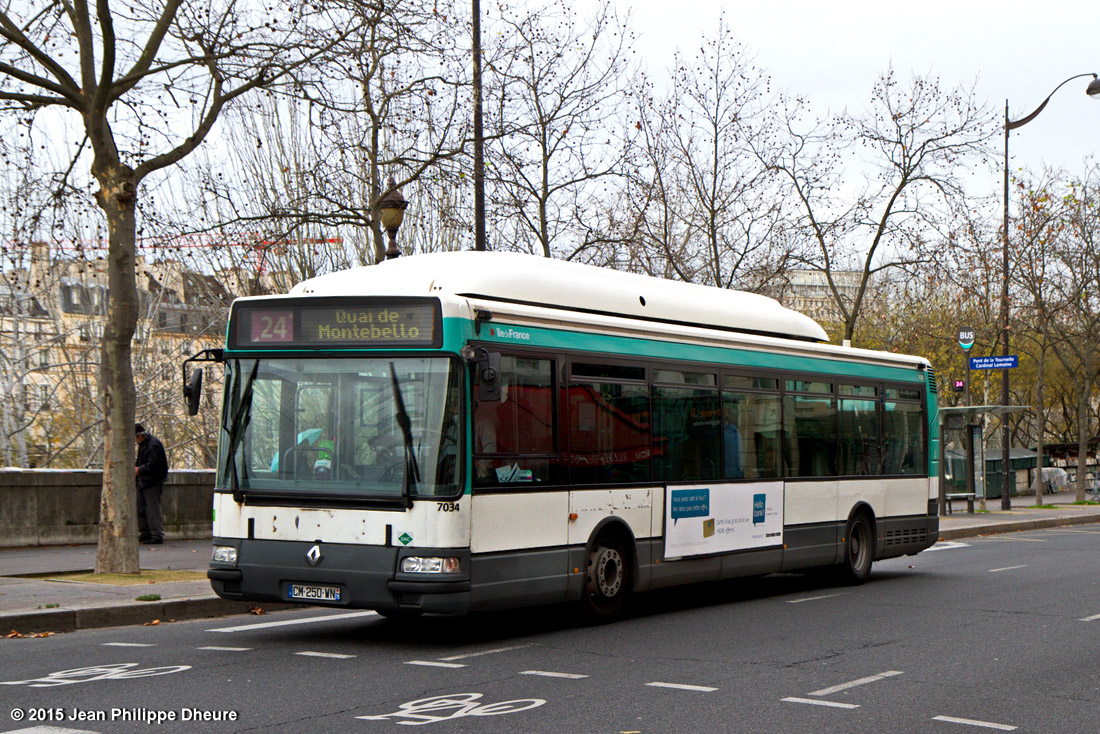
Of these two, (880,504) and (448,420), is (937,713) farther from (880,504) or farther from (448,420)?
(880,504)

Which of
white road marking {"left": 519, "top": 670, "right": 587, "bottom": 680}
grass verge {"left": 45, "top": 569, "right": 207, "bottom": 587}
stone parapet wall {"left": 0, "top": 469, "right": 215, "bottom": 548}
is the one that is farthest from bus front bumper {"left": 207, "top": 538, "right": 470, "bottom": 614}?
stone parapet wall {"left": 0, "top": 469, "right": 215, "bottom": 548}

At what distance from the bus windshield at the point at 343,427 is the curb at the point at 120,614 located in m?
1.16

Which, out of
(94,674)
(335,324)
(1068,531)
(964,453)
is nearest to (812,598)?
(335,324)

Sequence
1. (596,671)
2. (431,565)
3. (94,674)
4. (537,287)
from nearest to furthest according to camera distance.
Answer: (94,674)
(596,671)
(431,565)
(537,287)

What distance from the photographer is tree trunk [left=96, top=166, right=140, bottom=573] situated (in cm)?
1412

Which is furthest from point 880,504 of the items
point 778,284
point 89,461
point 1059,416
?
point 1059,416

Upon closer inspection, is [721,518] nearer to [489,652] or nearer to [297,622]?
[489,652]

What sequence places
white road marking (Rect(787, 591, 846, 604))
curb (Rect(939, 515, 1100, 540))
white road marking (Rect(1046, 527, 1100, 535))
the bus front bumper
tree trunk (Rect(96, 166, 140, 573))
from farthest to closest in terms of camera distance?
1. white road marking (Rect(1046, 527, 1100, 535))
2. curb (Rect(939, 515, 1100, 540))
3. tree trunk (Rect(96, 166, 140, 573))
4. white road marking (Rect(787, 591, 846, 604))
5. the bus front bumper

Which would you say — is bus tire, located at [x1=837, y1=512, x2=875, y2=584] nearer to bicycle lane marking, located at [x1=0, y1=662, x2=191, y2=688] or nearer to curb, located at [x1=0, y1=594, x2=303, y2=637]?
curb, located at [x1=0, y1=594, x2=303, y2=637]

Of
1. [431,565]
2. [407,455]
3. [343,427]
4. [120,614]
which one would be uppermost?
[343,427]

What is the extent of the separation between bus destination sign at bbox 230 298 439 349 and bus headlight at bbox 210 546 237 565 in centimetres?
166

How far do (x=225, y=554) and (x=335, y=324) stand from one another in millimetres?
2089

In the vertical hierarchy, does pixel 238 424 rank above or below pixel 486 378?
below

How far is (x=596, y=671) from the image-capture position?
8898mm
